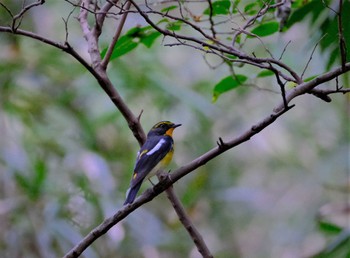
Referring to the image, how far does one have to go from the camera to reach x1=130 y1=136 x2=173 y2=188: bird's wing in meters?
2.58

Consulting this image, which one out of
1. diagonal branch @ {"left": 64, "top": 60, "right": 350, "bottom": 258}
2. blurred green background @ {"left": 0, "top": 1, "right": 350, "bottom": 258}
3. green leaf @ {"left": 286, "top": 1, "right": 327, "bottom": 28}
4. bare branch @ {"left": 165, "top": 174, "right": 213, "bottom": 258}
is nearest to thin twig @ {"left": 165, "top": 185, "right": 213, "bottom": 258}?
bare branch @ {"left": 165, "top": 174, "right": 213, "bottom": 258}

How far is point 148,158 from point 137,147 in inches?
85.9

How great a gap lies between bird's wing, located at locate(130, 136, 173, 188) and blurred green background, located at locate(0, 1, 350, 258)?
2.38ft

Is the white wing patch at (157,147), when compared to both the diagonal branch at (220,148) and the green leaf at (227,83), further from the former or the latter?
the diagonal branch at (220,148)

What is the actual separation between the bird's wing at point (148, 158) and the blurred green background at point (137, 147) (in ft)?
2.38

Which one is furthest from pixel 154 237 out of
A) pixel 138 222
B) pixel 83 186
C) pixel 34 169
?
pixel 34 169

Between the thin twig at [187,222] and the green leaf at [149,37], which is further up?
the green leaf at [149,37]

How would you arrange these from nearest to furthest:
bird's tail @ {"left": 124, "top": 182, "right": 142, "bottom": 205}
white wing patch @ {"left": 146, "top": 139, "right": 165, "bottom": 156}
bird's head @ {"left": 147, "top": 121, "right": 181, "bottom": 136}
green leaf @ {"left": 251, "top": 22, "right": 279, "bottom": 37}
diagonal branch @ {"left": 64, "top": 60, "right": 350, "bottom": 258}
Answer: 1. diagonal branch @ {"left": 64, "top": 60, "right": 350, "bottom": 258}
2. green leaf @ {"left": 251, "top": 22, "right": 279, "bottom": 37}
3. bird's tail @ {"left": 124, "top": 182, "right": 142, "bottom": 205}
4. white wing patch @ {"left": 146, "top": 139, "right": 165, "bottom": 156}
5. bird's head @ {"left": 147, "top": 121, "right": 181, "bottom": 136}

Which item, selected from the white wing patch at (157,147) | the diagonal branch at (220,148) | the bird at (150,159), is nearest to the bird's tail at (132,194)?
the bird at (150,159)

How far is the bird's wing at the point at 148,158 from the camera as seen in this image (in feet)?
8.48

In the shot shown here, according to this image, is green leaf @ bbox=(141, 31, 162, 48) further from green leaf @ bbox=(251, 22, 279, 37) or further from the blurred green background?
the blurred green background

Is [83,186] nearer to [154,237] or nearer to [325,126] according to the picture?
[154,237]

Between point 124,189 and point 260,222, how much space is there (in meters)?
1.78

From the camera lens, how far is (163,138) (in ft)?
9.67
